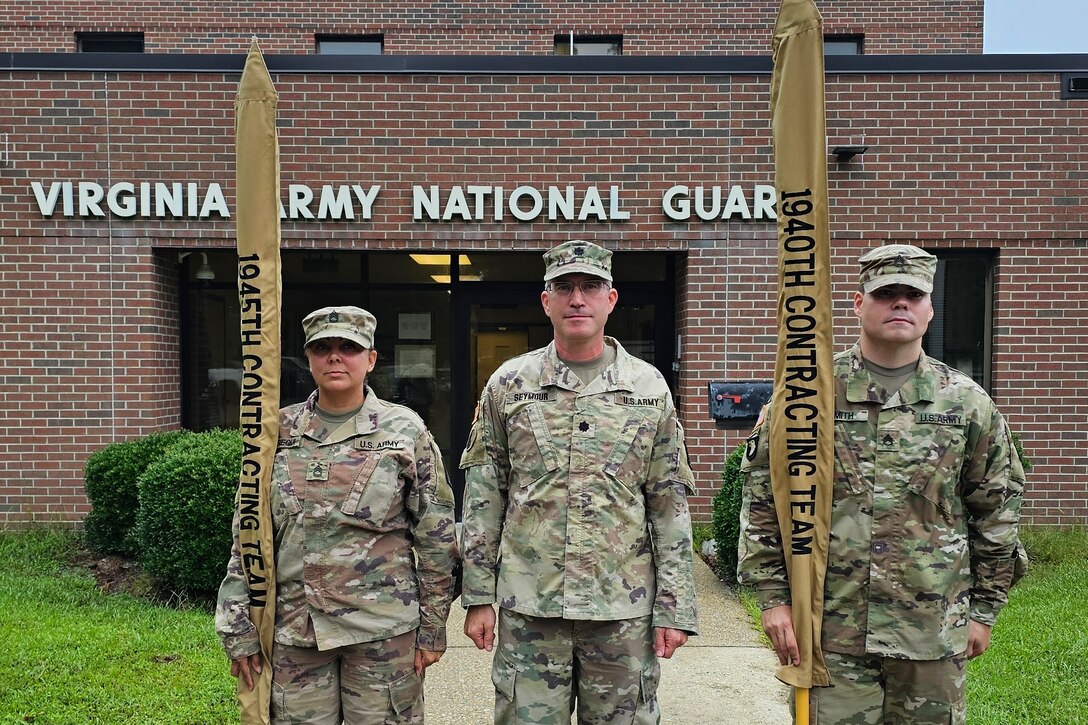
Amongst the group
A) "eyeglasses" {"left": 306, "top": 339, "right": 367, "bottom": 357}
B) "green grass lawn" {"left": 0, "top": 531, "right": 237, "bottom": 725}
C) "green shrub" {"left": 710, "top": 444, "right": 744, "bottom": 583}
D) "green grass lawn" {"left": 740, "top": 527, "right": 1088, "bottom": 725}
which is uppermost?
"eyeglasses" {"left": 306, "top": 339, "right": 367, "bottom": 357}

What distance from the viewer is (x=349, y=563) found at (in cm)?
259

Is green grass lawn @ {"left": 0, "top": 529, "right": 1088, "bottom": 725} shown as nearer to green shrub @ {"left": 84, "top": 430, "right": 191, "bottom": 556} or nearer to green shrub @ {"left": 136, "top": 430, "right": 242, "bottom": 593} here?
green shrub @ {"left": 136, "top": 430, "right": 242, "bottom": 593}

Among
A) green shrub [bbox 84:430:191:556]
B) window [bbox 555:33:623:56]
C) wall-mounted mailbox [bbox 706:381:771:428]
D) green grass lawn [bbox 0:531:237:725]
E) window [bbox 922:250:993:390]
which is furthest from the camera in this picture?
window [bbox 555:33:623:56]

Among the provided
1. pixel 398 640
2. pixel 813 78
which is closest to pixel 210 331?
pixel 398 640

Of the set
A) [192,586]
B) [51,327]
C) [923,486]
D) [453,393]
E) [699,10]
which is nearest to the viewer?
[923,486]

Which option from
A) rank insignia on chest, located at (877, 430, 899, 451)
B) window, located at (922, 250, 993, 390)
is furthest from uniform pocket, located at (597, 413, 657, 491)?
window, located at (922, 250, 993, 390)

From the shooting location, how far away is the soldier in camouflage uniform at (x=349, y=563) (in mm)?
2574

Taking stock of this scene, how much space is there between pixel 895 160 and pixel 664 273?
91.0 inches

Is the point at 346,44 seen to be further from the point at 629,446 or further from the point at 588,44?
the point at 629,446

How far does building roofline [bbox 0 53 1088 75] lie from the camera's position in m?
6.83

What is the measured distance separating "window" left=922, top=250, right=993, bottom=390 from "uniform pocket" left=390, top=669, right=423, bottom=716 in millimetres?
6085

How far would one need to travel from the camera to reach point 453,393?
7.39 metres

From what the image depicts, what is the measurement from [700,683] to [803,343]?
94.1 inches

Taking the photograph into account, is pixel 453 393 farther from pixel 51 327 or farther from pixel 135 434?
pixel 51 327
